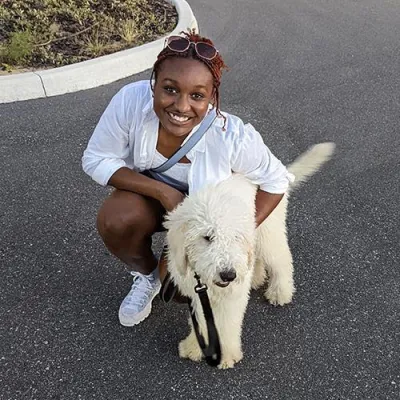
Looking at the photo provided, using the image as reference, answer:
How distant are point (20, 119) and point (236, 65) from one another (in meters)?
2.57

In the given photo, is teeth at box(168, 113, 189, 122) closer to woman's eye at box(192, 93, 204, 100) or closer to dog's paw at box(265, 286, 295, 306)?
woman's eye at box(192, 93, 204, 100)

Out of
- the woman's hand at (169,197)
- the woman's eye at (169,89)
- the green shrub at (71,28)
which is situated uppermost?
the woman's eye at (169,89)

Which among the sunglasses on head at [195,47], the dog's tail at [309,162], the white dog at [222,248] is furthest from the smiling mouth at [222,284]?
the dog's tail at [309,162]

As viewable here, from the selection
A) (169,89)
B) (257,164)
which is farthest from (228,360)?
(169,89)

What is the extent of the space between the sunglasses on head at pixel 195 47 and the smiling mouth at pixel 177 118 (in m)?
0.27

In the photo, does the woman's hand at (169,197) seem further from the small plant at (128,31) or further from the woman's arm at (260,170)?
the small plant at (128,31)

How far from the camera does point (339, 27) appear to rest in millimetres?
7406

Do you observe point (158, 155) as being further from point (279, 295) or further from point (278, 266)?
point (279, 295)

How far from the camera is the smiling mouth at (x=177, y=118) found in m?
2.20

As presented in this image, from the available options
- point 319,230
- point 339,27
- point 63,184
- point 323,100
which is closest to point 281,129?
point 323,100

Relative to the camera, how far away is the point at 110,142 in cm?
240

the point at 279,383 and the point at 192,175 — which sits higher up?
the point at 192,175

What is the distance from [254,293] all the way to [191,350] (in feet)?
2.05

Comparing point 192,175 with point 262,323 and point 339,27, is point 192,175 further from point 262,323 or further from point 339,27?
point 339,27
